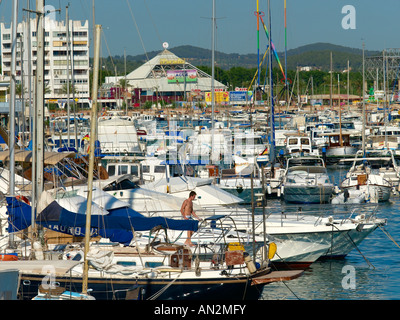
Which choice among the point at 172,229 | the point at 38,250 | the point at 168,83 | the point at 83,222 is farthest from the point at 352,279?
the point at 168,83

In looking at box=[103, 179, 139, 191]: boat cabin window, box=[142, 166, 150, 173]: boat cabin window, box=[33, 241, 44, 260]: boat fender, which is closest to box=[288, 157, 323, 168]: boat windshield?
box=[142, 166, 150, 173]: boat cabin window

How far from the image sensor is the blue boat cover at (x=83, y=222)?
1722cm

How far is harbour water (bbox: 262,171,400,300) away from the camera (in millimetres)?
20094

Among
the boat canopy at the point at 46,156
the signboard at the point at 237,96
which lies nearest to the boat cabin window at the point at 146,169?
the boat canopy at the point at 46,156

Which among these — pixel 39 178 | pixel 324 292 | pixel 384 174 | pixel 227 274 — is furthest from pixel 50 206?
pixel 384 174

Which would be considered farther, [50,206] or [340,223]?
[340,223]

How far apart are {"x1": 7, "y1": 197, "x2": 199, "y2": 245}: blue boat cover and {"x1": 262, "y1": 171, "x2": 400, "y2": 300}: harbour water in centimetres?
408

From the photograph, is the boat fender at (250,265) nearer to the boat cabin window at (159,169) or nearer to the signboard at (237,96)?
the boat cabin window at (159,169)

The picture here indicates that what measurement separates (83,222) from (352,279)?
9.32 meters

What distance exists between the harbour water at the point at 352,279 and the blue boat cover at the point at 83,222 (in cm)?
408

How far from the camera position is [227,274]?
16.2 metres
